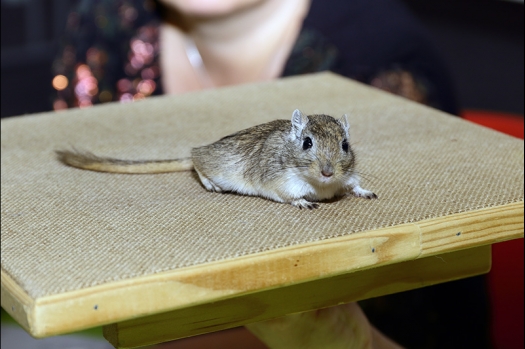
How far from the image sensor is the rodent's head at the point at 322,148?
38.1 inches

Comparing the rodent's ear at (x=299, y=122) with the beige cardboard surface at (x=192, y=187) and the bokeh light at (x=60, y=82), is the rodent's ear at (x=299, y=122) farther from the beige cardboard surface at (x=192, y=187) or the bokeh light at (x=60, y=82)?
the bokeh light at (x=60, y=82)

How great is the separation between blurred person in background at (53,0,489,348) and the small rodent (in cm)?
99

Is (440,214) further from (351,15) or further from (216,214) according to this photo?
(351,15)

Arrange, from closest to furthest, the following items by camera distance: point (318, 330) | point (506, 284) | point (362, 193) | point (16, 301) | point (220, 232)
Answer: point (16, 301)
point (220, 232)
point (362, 193)
point (318, 330)
point (506, 284)

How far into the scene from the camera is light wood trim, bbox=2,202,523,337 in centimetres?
79

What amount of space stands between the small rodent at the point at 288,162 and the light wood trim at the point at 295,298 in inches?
4.2

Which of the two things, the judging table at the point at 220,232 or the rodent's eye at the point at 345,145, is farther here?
the rodent's eye at the point at 345,145

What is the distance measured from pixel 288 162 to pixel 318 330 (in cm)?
29

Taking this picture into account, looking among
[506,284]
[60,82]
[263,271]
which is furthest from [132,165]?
[60,82]

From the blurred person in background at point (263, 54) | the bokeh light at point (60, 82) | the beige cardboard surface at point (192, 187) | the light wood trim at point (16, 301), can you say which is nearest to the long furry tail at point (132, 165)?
the beige cardboard surface at point (192, 187)

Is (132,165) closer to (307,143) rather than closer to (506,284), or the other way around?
(307,143)

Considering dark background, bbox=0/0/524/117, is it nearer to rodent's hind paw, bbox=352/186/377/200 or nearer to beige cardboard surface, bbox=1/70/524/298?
beige cardboard surface, bbox=1/70/524/298

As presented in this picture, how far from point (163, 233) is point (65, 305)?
0.63 feet

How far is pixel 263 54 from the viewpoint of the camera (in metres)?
2.25
